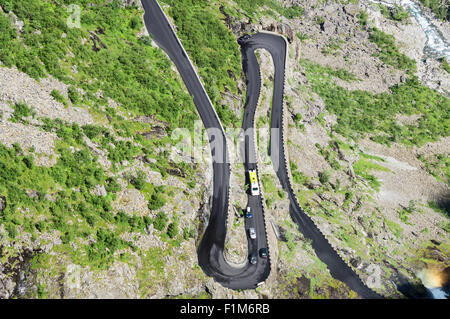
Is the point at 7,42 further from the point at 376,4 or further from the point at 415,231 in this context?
the point at 376,4

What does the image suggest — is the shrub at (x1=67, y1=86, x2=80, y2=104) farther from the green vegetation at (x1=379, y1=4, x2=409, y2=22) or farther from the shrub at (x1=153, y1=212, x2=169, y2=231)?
the green vegetation at (x1=379, y1=4, x2=409, y2=22)

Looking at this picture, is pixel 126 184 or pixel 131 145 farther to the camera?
pixel 131 145

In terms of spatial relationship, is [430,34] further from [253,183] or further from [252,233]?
[252,233]

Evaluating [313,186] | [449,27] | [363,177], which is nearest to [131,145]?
[313,186]

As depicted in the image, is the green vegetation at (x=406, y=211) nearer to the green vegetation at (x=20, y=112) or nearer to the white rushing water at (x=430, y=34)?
the white rushing water at (x=430, y=34)

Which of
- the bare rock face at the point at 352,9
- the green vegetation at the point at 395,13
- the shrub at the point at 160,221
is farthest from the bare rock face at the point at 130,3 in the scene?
the green vegetation at the point at 395,13

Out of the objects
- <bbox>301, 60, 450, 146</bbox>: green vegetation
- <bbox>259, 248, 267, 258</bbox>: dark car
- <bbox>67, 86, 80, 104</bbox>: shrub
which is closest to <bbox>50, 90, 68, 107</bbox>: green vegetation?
<bbox>67, 86, 80, 104</bbox>: shrub
